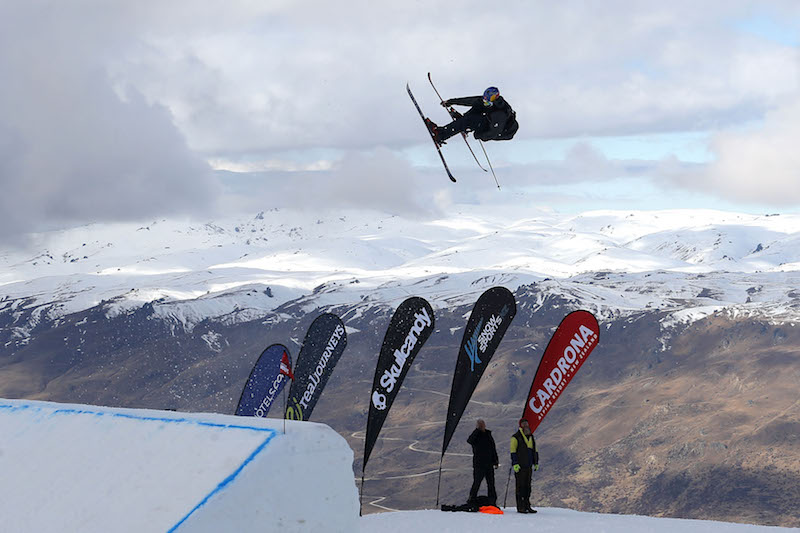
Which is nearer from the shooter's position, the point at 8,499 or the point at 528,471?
the point at 8,499

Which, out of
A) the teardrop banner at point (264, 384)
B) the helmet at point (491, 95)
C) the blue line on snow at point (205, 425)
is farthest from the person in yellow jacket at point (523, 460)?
the blue line on snow at point (205, 425)

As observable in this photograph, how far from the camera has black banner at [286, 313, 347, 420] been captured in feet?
92.8

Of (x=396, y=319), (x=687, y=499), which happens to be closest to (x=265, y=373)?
(x=396, y=319)

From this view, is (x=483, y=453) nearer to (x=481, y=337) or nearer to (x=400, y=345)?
(x=400, y=345)

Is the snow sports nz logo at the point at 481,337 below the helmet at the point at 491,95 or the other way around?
below

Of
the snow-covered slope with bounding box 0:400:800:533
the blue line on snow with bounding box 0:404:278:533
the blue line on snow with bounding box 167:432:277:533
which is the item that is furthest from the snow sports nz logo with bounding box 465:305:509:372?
the blue line on snow with bounding box 167:432:277:533

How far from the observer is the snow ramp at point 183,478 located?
4523 millimetres

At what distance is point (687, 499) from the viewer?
183 metres

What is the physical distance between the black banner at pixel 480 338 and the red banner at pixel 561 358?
1.55m

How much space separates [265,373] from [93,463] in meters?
24.0

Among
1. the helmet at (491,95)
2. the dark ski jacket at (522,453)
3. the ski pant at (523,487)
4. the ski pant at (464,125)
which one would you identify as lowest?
the ski pant at (523,487)

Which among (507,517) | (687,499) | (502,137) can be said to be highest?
(502,137)

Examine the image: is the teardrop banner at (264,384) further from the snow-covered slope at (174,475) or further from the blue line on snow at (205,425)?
the snow-covered slope at (174,475)

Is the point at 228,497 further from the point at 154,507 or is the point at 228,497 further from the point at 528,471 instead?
the point at 528,471
